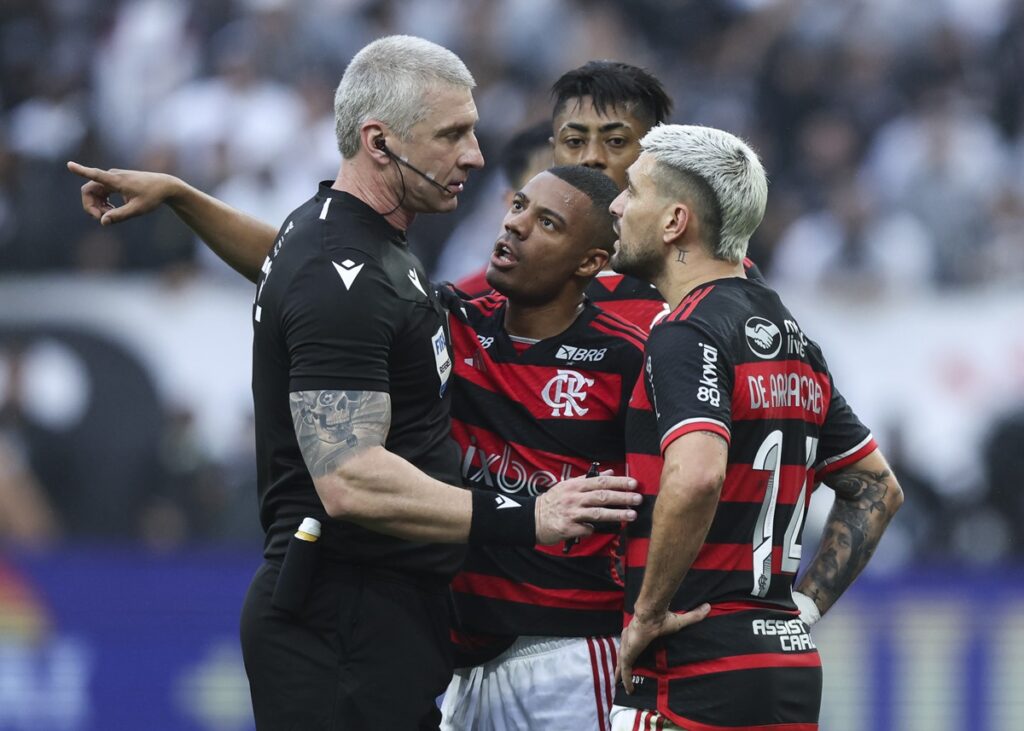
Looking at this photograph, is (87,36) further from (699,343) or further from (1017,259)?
(699,343)

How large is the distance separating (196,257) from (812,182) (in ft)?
14.1

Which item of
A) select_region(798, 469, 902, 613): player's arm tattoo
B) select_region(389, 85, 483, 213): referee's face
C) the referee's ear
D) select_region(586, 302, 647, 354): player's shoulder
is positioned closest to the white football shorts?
select_region(798, 469, 902, 613): player's arm tattoo

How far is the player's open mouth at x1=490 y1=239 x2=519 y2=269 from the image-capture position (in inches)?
179

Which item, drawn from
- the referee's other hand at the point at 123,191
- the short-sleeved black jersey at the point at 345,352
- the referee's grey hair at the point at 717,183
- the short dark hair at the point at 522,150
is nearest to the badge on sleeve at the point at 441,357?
the short-sleeved black jersey at the point at 345,352

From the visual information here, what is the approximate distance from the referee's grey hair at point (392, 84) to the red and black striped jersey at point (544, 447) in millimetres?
742

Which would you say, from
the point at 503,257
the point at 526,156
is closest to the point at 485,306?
the point at 503,257

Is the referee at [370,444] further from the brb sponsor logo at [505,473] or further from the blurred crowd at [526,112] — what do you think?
the blurred crowd at [526,112]

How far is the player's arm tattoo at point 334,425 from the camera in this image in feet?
12.9

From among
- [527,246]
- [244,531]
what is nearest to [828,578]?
[527,246]

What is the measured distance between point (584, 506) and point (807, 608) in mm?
857

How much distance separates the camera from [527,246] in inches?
179

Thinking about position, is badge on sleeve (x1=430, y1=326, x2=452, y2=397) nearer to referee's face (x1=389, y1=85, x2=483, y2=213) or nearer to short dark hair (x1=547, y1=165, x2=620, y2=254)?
referee's face (x1=389, y1=85, x2=483, y2=213)

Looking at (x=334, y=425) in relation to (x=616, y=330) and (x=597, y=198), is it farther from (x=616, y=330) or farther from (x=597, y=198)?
(x=597, y=198)

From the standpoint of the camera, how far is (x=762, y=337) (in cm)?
401
